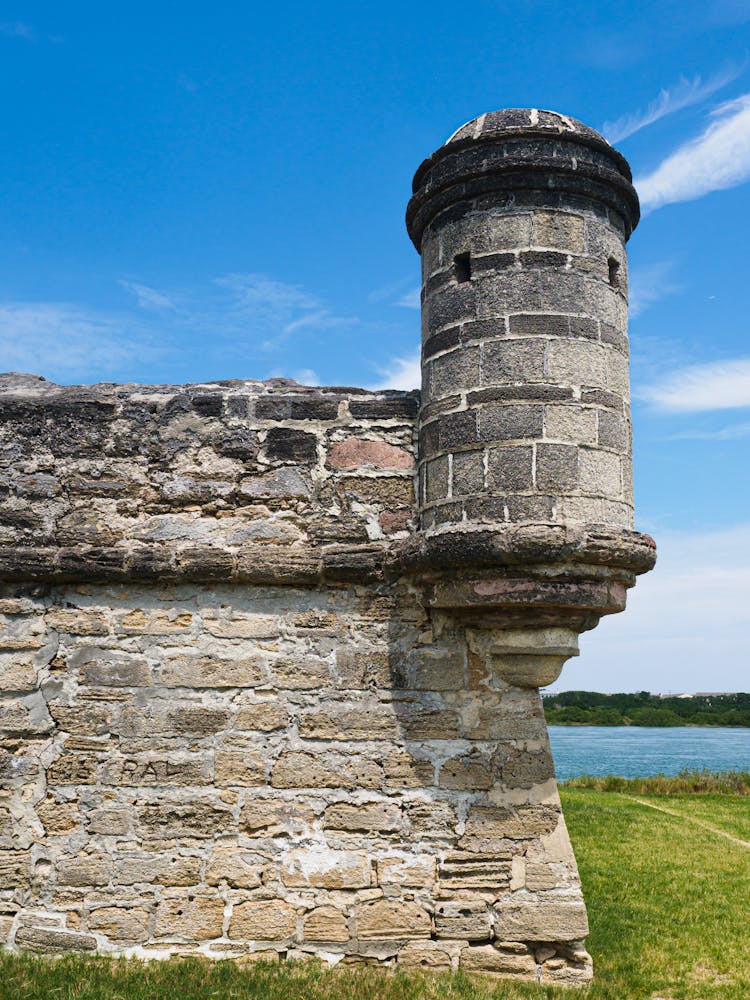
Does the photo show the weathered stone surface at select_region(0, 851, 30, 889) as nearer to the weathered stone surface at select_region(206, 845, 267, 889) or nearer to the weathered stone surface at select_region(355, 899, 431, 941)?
the weathered stone surface at select_region(206, 845, 267, 889)

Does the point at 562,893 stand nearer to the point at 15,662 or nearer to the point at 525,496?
the point at 525,496

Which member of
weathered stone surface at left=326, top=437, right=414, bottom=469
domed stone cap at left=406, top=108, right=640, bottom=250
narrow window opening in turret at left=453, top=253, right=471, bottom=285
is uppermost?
domed stone cap at left=406, top=108, right=640, bottom=250

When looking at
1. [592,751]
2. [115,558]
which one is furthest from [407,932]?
[592,751]

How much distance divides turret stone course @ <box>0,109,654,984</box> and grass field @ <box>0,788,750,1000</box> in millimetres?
235

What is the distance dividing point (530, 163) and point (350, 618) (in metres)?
→ 2.73

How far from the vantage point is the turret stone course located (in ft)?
14.8

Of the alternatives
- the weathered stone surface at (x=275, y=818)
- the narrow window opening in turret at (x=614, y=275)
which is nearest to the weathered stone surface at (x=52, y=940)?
the weathered stone surface at (x=275, y=818)

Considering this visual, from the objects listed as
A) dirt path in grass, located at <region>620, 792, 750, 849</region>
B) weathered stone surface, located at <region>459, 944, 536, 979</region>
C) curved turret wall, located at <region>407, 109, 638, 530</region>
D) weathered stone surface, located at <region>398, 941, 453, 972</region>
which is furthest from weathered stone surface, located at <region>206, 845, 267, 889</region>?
dirt path in grass, located at <region>620, 792, 750, 849</region>

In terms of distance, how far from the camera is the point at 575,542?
4.26 metres

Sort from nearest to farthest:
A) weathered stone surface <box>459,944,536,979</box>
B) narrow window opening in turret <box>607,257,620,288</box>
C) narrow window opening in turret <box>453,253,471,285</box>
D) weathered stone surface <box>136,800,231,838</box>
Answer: weathered stone surface <box>459,944,536,979</box> < weathered stone surface <box>136,800,231,838</box> < narrow window opening in turret <box>453,253,471,285</box> < narrow window opening in turret <box>607,257,620,288</box>

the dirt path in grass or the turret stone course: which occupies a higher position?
the turret stone course

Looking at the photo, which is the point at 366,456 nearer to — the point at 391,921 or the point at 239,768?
the point at 239,768

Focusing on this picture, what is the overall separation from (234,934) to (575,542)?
9.08 feet

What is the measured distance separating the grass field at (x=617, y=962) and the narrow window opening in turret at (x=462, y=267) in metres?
3.73
